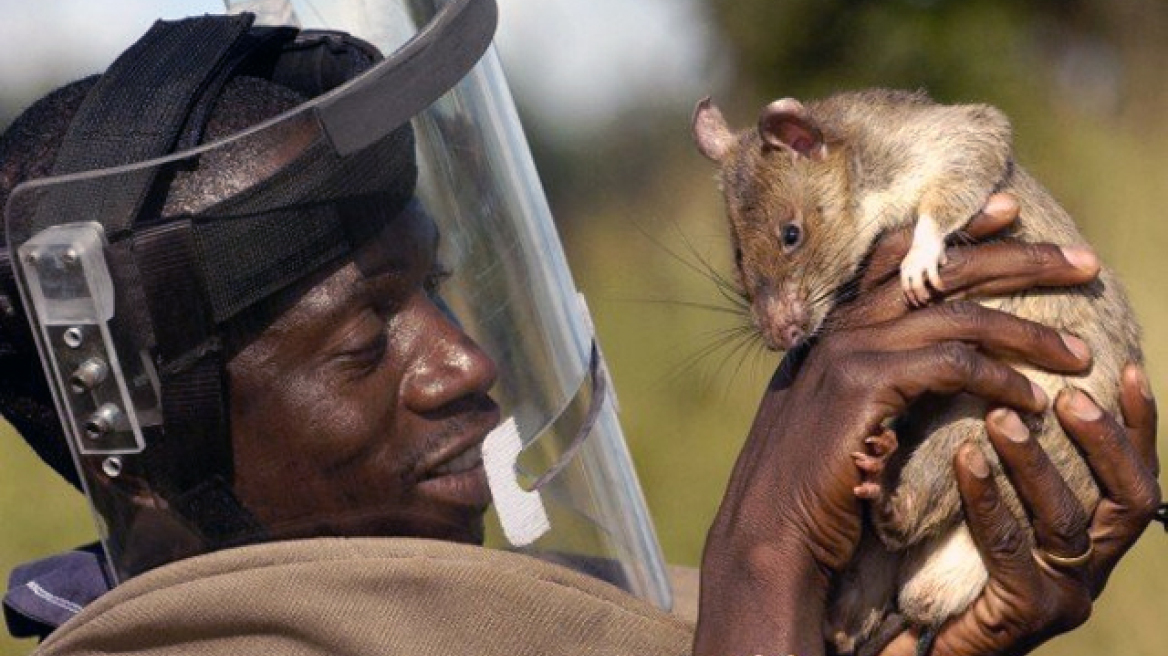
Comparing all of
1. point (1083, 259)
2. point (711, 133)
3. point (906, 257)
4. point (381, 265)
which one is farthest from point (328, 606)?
point (711, 133)

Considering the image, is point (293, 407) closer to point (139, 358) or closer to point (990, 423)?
point (139, 358)

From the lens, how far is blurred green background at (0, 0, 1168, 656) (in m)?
7.82

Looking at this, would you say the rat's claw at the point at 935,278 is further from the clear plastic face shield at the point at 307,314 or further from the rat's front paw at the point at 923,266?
the clear plastic face shield at the point at 307,314

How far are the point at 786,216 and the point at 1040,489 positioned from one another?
0.77 meters

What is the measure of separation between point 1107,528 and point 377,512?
113cm

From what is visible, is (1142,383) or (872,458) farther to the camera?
(1142,383)

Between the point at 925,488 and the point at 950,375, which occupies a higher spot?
the point at 950,375

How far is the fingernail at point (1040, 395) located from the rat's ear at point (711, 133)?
0.91m

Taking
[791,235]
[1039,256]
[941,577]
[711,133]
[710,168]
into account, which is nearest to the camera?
[1039,256]

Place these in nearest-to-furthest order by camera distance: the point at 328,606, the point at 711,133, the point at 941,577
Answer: the point at 328,606 → the point at 941,577 → the point at 711,133

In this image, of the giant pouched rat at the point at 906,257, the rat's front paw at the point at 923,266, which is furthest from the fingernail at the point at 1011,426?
the rat's front paw at the point at 923,266

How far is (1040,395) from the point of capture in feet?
10.6

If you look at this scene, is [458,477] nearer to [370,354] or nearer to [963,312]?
[370,354]

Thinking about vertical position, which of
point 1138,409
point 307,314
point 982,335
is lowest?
point 1138,409
